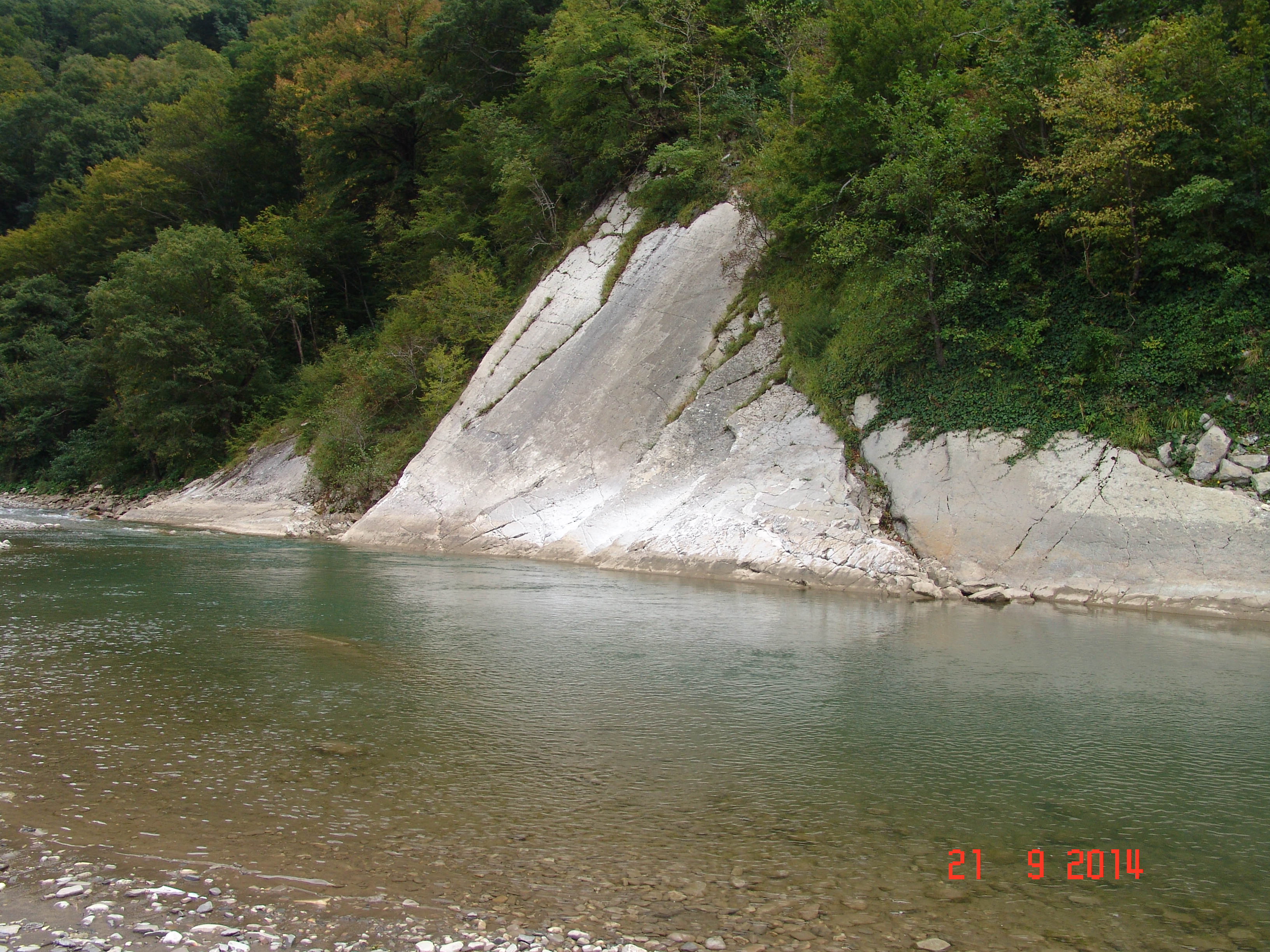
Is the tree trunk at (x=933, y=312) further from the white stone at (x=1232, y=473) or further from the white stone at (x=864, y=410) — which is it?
the white stone at (x=1232, y=473)

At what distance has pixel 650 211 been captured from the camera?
1052 inches

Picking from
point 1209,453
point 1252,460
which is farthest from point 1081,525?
point 1252,460

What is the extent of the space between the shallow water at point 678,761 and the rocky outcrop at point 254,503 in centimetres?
1356

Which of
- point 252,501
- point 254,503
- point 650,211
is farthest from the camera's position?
point 252,501

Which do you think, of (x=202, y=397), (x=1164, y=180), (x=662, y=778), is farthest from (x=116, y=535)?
(x=1164, y=180)

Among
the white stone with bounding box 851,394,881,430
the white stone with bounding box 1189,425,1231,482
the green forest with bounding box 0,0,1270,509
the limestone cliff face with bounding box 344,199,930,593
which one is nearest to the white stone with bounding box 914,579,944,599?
the limestone cliff face with bounding box 344,199,930,593

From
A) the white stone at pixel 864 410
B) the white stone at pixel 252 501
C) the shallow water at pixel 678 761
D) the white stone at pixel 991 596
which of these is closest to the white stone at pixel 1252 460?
the shallow water at pixel 678 761

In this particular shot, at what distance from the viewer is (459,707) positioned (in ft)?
26.4

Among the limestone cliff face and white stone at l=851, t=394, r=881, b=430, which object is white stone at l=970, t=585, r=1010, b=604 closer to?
the limestone cliff face
